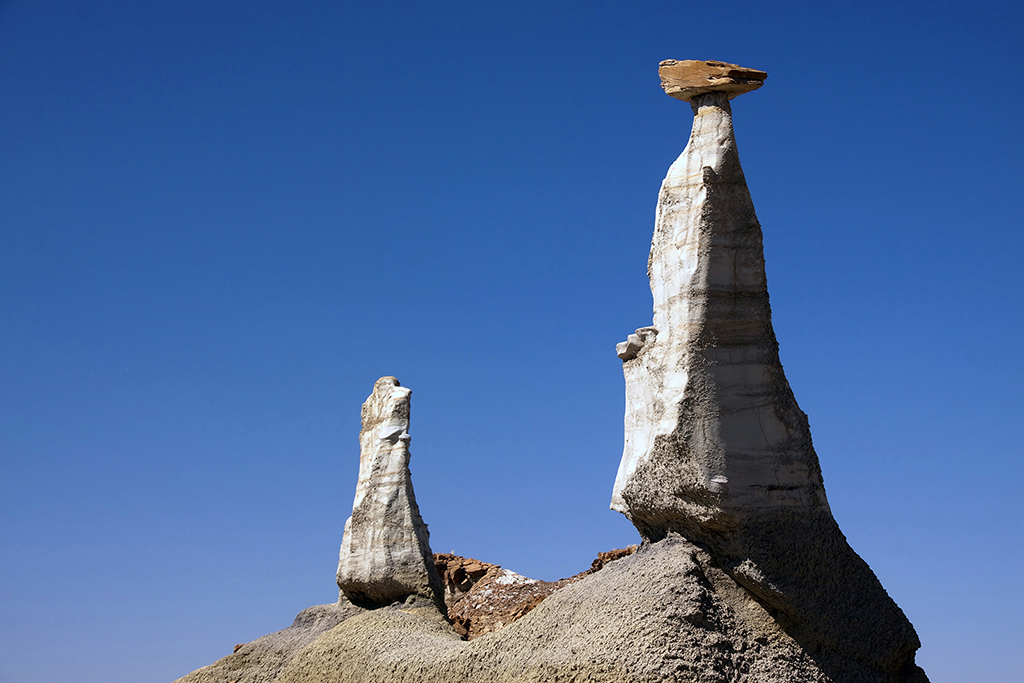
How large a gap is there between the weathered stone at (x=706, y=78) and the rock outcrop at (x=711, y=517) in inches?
0.6

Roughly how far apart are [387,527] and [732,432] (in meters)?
5.76

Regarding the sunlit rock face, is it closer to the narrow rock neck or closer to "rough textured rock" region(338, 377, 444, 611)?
the narrow rock neck

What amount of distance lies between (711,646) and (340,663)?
17.0 ft

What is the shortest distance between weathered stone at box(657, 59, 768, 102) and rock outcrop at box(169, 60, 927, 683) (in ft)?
0.05

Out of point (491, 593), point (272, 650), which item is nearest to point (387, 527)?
point (272, 650)

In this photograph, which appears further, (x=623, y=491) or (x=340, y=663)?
(x=340, y=663)

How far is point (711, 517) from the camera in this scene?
9.07 m

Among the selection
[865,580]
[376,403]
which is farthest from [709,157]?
[376,403]

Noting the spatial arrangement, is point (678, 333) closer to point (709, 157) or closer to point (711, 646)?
point (709, 157)

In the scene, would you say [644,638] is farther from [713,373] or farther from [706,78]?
[706,78]

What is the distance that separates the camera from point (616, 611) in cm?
905

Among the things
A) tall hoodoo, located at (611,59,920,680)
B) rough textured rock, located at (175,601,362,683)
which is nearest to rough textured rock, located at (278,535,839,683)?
tall hoodoo, located at (611,59,920,680)

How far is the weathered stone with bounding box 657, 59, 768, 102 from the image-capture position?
9.88 m

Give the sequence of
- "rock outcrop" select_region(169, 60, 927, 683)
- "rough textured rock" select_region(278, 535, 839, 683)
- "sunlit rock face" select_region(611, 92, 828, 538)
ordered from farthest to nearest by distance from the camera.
Result: "sunlit rock face" select_region(611, 92, 828, 538) < "rock outcrop" select_region(169, 60, 927, 683) < "rough textured rock" select_region(278, 535, 839, 683)
